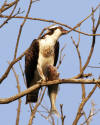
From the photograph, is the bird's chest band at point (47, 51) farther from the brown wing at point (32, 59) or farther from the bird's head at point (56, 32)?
the bird's head at point (56, 32)

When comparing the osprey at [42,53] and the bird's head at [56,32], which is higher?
the bird's head at [56,32]

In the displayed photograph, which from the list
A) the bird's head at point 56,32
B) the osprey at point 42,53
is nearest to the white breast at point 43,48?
the osprey at point 42,53

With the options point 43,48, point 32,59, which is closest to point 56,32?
point 43,48

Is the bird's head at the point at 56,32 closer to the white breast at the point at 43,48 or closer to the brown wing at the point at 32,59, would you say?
the white breast at the point at 43,48

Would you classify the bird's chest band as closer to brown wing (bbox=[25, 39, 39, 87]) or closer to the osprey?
the osprey

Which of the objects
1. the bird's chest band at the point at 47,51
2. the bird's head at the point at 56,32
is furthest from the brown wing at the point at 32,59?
the bird's head at the point at 56,32

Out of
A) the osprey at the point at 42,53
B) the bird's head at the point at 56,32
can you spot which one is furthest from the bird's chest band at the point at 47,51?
the bird's head at the point at 56,32

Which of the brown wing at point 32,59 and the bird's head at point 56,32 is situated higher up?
the bird's head at point 56,32

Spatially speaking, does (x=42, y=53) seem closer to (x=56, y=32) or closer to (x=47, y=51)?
(x=47, y=51)

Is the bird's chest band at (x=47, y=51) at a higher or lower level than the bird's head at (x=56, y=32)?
lower

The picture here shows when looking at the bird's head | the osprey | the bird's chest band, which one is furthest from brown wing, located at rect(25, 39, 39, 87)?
the bird's head

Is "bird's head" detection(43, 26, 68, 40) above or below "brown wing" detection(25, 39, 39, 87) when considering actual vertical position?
above

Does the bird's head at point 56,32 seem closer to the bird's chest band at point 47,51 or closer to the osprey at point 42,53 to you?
the osprey at point 42,53

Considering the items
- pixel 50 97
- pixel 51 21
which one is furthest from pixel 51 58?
pixel 51 21
